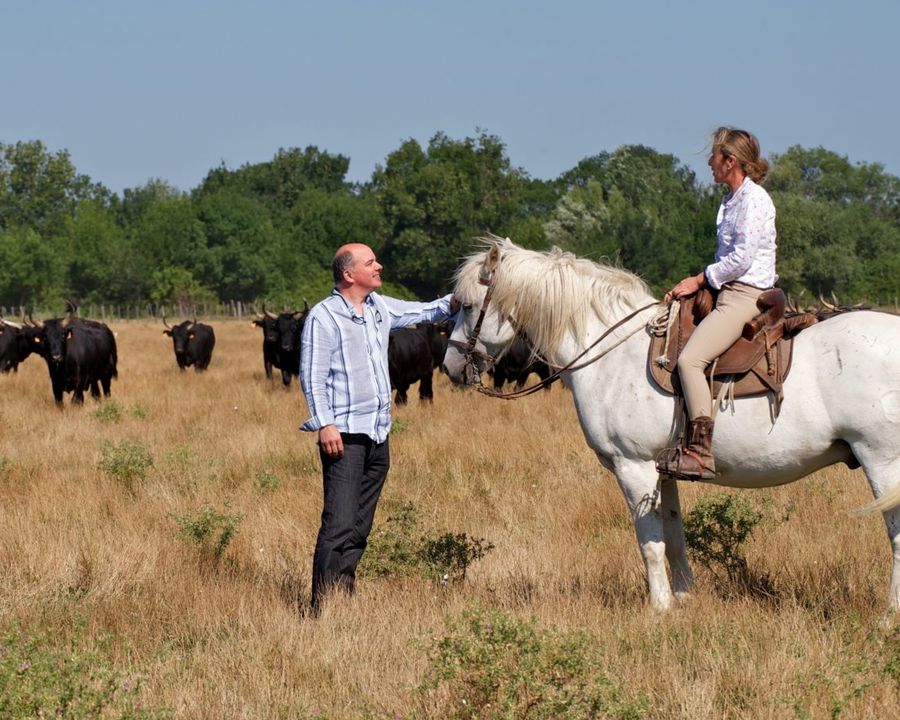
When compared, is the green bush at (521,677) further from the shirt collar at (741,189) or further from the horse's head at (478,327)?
the shirt collar at (741,189)

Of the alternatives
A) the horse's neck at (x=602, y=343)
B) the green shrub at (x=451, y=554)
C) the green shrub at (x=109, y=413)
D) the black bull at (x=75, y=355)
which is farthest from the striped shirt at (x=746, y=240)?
the black bull at (x=75, y=355)

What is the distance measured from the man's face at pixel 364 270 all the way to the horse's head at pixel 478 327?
55 centimetres

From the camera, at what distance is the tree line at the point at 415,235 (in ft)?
231

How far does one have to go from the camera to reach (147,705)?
4.84 m

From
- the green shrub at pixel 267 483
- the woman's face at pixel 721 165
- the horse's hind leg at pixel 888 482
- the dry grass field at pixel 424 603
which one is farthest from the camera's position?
the green shrub at pixel 267 483

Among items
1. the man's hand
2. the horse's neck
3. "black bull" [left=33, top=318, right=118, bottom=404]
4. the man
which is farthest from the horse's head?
"black bull" [left=33, top=318, right=118, bottom=404]

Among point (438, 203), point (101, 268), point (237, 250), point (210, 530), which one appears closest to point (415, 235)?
point (438, 203)

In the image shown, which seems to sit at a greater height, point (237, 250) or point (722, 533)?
point (237, 250)

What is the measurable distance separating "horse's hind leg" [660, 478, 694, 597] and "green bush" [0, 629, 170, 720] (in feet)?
10.3

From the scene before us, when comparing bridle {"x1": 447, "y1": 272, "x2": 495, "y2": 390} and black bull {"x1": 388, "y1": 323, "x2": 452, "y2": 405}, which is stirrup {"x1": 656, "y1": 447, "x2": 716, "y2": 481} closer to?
bridle {"x1": 447, "y1": 272, "x2": 495, "y2": 390}

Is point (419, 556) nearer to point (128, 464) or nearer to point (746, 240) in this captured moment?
point (746, 240)

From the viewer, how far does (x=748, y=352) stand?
5.92m

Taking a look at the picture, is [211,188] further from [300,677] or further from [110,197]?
[300,677]

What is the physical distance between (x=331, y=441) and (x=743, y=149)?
107 inches
